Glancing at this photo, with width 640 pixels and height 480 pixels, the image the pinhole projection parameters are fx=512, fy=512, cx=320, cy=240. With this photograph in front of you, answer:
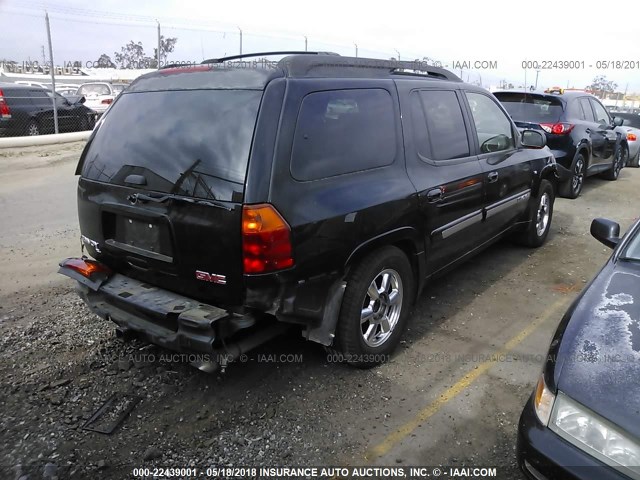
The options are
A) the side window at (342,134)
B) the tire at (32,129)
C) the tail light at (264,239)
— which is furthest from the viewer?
the tire at (32,129)

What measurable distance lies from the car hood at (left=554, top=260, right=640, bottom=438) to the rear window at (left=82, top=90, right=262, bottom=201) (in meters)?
1.75

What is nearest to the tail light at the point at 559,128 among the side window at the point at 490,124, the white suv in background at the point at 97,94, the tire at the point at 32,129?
the side window at the point at 490,124

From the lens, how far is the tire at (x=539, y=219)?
5.69 metres

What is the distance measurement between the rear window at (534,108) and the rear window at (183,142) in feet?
22.6

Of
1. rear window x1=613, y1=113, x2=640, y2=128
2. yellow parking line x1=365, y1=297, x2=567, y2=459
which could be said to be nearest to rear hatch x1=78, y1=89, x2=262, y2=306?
yellow parking line x1=365, y1=297, x2=567, y2=459

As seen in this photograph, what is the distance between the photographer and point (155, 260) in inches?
116

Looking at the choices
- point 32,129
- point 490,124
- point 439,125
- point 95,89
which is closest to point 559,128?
point 490,124

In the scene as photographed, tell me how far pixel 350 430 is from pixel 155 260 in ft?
4.81

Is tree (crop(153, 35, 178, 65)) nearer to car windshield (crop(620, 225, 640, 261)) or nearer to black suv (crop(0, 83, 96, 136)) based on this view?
black suv (crop(0, 83, 96, 136))

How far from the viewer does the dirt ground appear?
8.79 feet

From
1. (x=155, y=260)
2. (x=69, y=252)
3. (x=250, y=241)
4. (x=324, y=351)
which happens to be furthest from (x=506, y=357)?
(x=69, y=252)

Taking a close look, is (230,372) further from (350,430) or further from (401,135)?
(401,135)

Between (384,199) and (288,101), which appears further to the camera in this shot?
(384,199)

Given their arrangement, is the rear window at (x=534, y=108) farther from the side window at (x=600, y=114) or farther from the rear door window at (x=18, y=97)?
the rear door window at (x=18, y=97)
